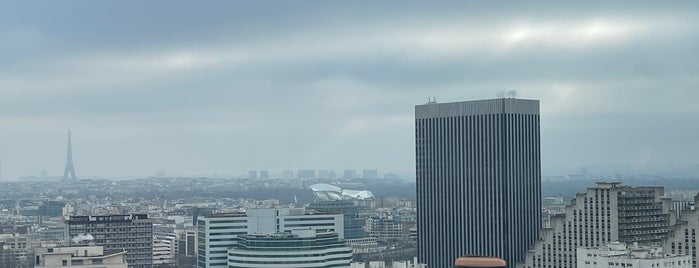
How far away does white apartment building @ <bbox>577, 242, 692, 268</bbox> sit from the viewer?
120ft

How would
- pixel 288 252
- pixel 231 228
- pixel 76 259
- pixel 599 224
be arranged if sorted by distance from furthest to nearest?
1. pixel 231 228
2. pixel 288 252
3. pixel 76 259
4. pixel 599 224

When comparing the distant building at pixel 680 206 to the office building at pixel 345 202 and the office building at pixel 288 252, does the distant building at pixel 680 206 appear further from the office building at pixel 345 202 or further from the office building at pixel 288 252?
the office building at pixel 345 202

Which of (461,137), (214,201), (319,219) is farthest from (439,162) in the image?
(214,201)

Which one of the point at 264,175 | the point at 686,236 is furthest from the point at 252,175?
the point at 686,236

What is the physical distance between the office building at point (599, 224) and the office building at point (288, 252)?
325 inches

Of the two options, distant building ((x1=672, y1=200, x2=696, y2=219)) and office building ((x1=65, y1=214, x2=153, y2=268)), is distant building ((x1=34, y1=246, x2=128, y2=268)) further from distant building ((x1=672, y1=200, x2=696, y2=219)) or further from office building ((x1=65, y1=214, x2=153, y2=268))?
distant building ((x1=672, y1=200, x2=696, y2=219))

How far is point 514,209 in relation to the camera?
169ft

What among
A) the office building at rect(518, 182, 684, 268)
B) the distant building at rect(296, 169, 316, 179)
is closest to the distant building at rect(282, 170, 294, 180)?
the distant building at rect(296, 169, 316, 179)

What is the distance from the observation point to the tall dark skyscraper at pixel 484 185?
5122 cm

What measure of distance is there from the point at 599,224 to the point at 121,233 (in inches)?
1360

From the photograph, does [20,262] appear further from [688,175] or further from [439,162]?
[688,175]

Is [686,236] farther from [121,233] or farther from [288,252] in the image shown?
[121,233]

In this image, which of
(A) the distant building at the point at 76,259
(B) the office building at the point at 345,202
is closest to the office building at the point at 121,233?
(B) the office building at the point at 345,202

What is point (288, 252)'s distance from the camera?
153ft
